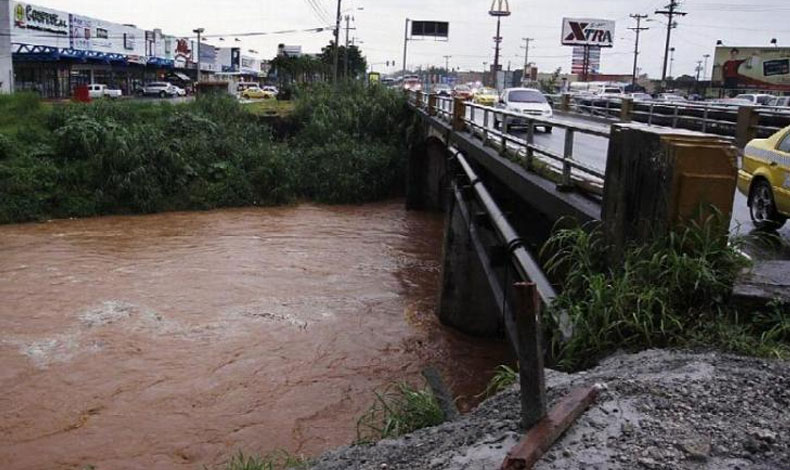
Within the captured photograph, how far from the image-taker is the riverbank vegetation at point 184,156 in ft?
96.6

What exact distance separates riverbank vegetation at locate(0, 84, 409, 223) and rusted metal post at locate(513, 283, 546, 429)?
2733 cm

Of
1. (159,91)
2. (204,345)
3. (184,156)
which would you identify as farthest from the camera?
(159,91)

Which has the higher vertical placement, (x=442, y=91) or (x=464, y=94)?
(x=442, y=91)

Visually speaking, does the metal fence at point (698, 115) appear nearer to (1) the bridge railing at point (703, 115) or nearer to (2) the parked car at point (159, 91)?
(1) the bridge railing at point (703, 115)

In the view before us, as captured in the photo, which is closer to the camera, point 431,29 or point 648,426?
point 648,426

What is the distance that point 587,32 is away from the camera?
69062 mm

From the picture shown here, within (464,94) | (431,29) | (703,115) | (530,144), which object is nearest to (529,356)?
(530,144)

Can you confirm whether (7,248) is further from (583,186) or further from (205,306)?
(583,186)

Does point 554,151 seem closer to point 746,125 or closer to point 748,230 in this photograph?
point 748,230

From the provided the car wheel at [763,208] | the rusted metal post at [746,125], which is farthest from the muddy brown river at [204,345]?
the rusted metal post at [746,125]

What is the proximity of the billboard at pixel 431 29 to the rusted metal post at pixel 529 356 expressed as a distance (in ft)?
244

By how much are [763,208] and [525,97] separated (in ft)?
62.3

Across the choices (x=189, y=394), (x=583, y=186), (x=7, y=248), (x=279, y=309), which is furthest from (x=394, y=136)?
(x=583, y=186)

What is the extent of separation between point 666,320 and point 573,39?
6778cm
